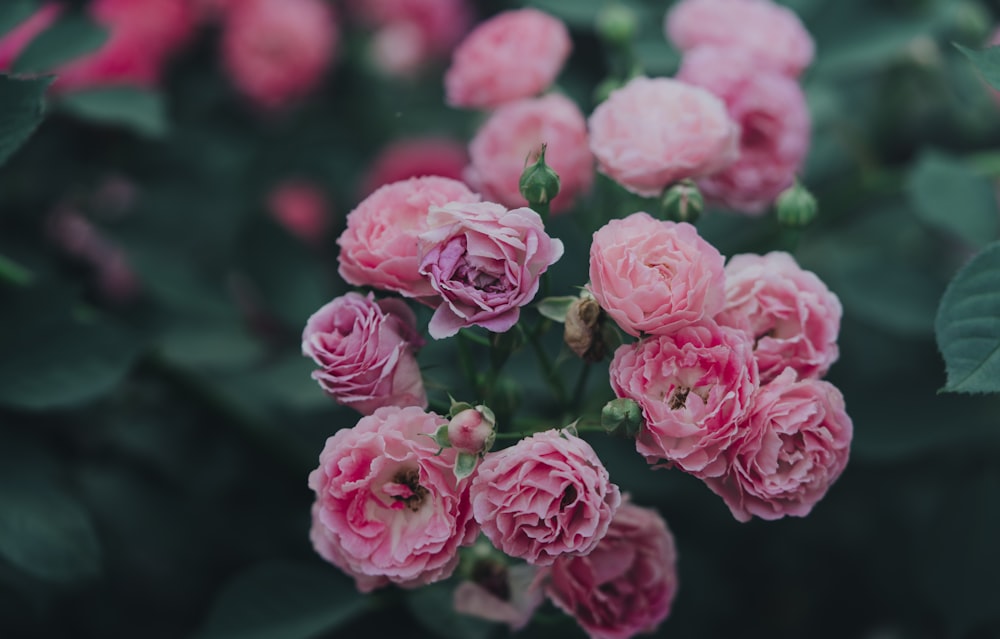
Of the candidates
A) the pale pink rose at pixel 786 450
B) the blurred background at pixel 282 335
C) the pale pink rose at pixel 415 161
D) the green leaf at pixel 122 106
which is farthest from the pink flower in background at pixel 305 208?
the pale pink rose at pixel 786 450

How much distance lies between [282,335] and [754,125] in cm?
98

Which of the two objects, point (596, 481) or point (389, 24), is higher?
point (596, 481)

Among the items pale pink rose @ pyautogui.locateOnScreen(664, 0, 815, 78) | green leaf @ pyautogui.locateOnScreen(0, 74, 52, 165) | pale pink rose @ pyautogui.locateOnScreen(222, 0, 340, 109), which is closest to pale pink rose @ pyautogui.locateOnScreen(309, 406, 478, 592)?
green leaf @ pyautogui.locateOnScreen(0, 74, 52, 165)

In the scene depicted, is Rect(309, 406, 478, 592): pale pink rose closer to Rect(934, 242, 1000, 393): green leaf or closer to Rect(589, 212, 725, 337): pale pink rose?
Rect(589, 212, 725, 337): pale pink rose

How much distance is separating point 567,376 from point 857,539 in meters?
0.63

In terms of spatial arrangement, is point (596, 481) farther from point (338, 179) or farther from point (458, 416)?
point (338, 179)

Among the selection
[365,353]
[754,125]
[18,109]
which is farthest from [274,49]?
[365,353]

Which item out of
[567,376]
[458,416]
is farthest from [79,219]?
[458,416]

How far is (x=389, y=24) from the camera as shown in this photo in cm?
207

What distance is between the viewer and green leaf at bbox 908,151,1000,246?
1311 millimetres

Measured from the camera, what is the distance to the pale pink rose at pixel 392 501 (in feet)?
2.74

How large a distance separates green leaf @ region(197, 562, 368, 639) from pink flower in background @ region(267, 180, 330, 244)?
1009 millimetres

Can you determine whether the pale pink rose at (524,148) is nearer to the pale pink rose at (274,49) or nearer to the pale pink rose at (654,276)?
the pale pink rose at (654,276)

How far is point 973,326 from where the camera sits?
0.88 metres
